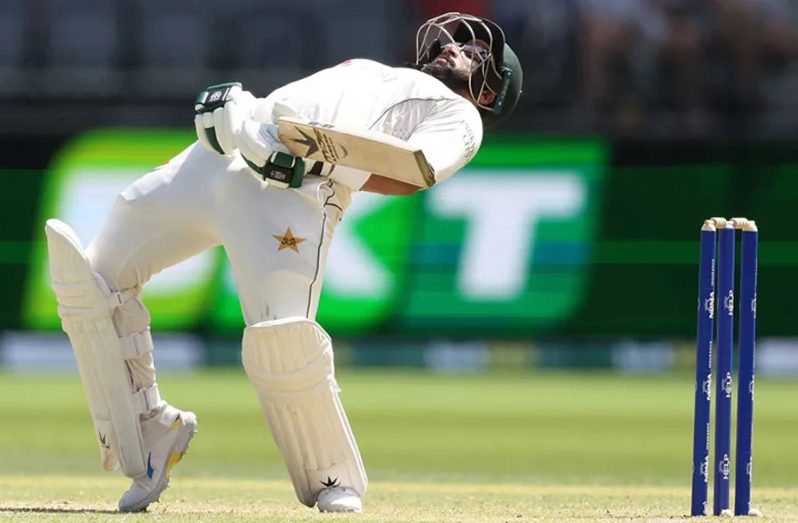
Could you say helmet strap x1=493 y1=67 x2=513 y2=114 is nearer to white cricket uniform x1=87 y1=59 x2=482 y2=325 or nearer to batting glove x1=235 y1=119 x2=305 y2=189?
white cricket uniform x1=87 y1=59 x2=482 y2=325

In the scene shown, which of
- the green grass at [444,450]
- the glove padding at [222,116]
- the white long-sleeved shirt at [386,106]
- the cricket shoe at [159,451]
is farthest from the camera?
the green grass at [444,450]

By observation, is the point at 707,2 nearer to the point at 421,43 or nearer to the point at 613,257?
the point at 613,257

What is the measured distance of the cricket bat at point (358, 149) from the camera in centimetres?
337

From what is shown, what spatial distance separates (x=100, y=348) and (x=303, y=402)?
0.49 m

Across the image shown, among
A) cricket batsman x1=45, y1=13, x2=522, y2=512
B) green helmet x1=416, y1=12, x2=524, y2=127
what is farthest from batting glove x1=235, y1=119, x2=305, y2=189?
green helmet x1=416, y1=12, x2=524, y2=127

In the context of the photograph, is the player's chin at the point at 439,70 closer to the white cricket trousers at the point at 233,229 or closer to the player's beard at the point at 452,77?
the player's beard at the point at 452,77

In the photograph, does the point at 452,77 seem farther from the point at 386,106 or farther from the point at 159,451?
the point at 159,451

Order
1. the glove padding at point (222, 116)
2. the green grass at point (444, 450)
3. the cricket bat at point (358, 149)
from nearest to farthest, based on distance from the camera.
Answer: the cricket bat at point (358, 149) < the glove padding at point (222, 116) < the green grass at point (444, 450)

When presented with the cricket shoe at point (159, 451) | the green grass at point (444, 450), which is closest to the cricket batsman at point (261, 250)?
the cricket shoe at point (159, 451)

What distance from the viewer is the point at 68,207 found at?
1090 centimetres

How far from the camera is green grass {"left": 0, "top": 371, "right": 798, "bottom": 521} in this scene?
4.09 m

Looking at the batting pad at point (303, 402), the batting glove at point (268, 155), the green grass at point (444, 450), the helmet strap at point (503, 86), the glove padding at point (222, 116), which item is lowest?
the green grass at point (444, 450)

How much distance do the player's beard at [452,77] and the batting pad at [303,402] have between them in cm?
70

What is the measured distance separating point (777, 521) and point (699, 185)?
7038 millimetres
